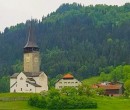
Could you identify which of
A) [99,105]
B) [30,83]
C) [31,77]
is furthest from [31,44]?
[99,105]

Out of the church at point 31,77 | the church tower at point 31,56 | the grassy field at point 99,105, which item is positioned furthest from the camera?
the church tower at point 31,56

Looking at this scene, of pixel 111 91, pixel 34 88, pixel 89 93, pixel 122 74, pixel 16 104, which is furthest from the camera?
pixel 122 74

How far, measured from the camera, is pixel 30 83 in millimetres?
109812

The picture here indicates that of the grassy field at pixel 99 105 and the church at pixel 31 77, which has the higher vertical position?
the church at pixel 31 77

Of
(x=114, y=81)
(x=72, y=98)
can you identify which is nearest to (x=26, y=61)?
(x=72, y=98)

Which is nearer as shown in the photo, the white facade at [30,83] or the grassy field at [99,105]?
the grassy field at [99,105]

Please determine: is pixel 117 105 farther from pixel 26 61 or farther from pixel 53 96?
pixel 26 61

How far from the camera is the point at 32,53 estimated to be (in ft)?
379

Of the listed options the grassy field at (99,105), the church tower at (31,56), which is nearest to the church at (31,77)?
the church tower at (31,56)

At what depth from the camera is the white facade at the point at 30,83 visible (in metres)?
110

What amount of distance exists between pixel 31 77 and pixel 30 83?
2.19 m

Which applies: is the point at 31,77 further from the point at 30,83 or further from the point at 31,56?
the point at 31,56

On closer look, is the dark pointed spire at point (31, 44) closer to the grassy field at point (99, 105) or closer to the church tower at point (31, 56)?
the church tower at point (31, 56)

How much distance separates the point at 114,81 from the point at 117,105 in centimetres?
7171
